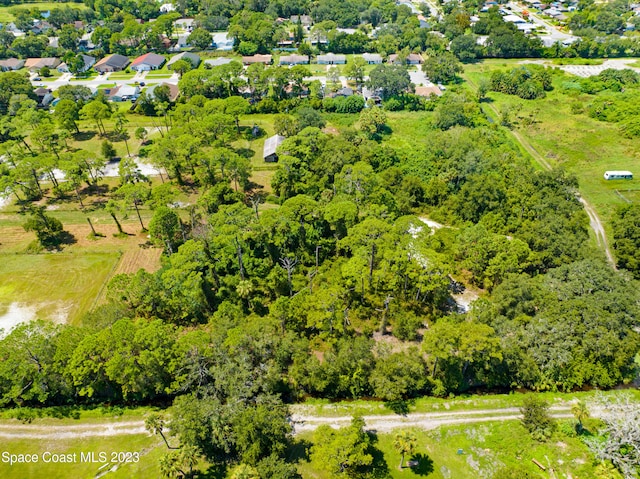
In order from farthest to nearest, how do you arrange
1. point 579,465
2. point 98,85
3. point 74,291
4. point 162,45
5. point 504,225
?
point 162,45, point 98,85, point 504,225, point 74,291, point 579,465

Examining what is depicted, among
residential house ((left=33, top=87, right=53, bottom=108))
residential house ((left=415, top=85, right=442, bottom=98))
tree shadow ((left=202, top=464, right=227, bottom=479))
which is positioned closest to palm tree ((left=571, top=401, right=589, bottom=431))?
tree shadow ((left=202, top=464, right=227, bottom=479))

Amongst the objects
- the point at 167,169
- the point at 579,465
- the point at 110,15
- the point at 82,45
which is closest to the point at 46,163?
the point at 167,169

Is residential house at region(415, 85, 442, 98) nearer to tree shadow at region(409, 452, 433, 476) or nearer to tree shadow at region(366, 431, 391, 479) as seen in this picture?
tree shadow at region(409, 452, 433, 476)

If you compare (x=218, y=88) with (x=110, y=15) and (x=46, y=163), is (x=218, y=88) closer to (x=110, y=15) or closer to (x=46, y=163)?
(x=46, y=163)

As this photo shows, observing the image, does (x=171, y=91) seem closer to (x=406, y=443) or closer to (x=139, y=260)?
(x=139, y=260)

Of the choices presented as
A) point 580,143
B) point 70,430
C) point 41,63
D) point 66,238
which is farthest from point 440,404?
point 41,63

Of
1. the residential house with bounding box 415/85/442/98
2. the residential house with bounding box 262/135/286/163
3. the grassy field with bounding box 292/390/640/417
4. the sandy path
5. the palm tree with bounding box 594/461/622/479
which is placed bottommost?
the grassy field with bounding box 292/390/640/417
